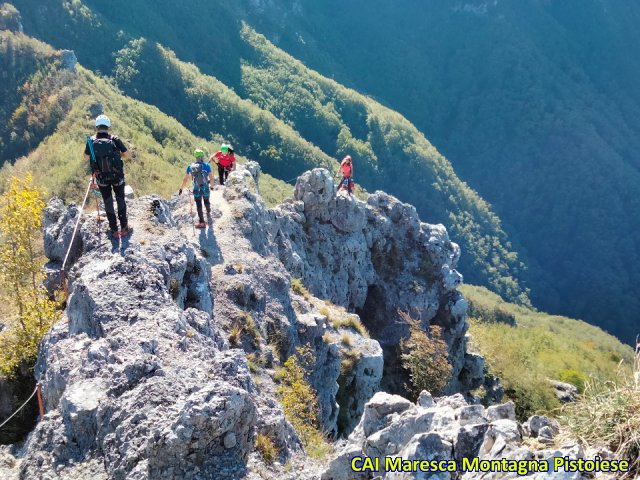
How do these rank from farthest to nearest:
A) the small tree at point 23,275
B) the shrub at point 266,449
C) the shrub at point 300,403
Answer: the shrub at point 300,403 → the small tree at point 23,275 → the shrub at point 266,449

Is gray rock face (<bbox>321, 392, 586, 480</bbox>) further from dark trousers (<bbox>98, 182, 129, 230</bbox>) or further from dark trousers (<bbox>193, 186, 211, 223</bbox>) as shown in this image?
dark trousers (<bbox>193, 186, 211, 223</bbox>)

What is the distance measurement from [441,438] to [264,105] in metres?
140

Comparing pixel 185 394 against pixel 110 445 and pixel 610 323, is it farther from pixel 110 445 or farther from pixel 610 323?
pixel 610 323

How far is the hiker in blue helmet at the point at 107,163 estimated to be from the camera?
13586 millimetres

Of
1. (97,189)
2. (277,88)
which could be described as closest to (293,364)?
(97,189)

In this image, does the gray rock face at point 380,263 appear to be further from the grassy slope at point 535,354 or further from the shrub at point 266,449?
the shrub at point 266,449

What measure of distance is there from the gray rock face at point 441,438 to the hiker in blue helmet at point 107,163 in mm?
7505

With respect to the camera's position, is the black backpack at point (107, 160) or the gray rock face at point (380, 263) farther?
the gray rock face at point (380, 263)

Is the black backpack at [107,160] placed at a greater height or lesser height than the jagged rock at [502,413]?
greater

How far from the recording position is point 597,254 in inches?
6388

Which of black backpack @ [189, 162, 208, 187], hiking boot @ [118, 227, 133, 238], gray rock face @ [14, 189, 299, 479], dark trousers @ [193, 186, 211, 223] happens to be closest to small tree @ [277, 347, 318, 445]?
gray rock face @ [14, 189, 299, 479]

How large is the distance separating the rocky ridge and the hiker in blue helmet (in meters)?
0.79

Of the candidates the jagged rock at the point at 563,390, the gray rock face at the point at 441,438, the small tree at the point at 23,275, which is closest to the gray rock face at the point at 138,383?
the small tree at the point at 23,275

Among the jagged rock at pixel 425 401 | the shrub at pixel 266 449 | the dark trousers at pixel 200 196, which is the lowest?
the shrub at pixel 266 449
